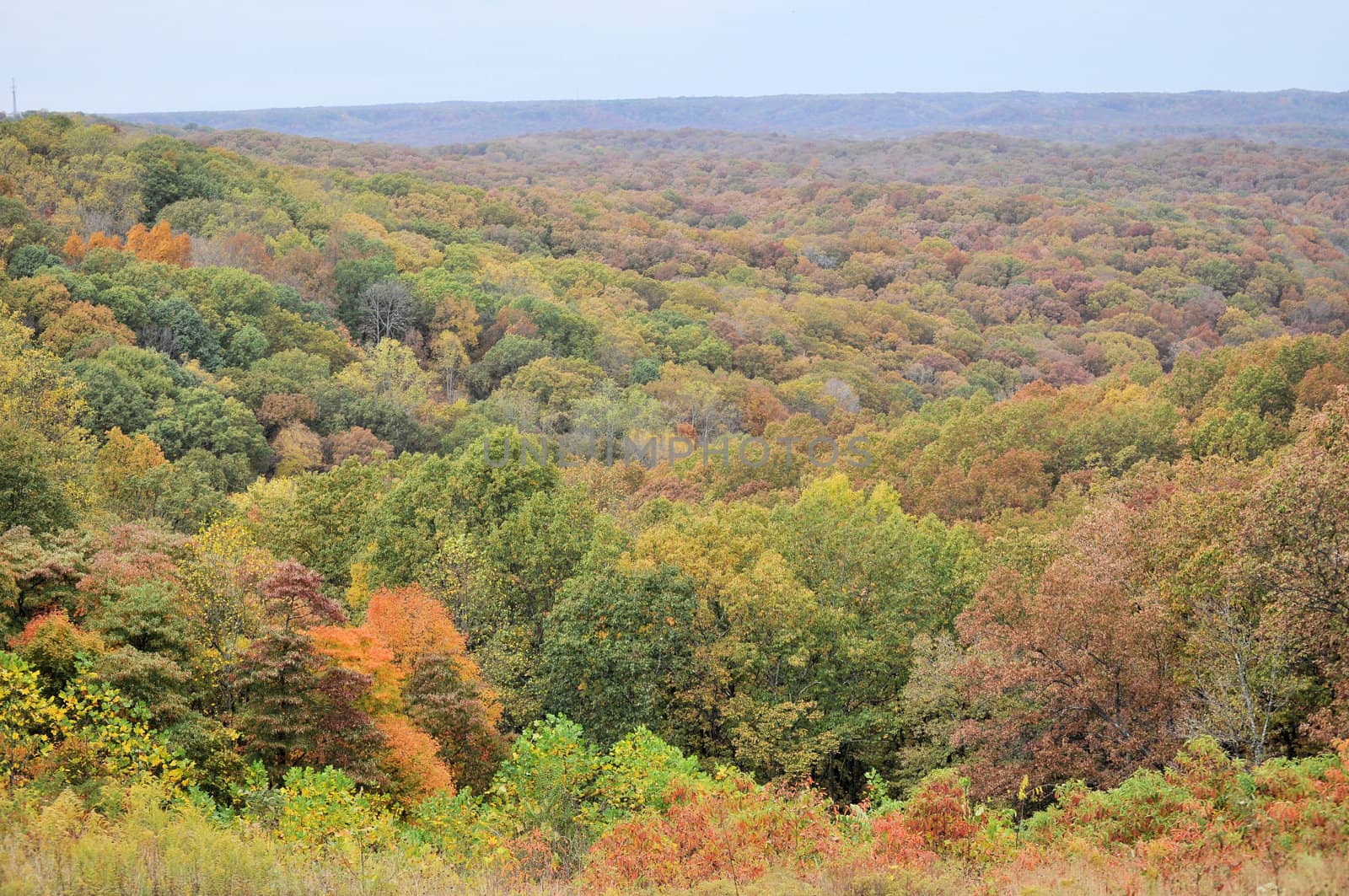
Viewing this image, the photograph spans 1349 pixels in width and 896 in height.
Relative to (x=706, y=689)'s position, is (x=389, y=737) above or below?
above

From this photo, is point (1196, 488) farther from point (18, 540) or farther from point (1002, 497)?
point (18, 540)

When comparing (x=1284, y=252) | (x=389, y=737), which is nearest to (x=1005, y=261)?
(x=1284, y=252)

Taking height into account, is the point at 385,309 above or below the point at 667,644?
above

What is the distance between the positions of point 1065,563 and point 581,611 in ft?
34.9

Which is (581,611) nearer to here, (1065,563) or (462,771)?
(462,771)

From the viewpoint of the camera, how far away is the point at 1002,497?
4394cm

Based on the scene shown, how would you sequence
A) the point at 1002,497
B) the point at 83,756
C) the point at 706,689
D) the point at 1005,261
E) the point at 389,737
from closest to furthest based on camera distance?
the point at 83,756, the point at 389,737, the point at 706,689, the point at 1002,497, the point at 1005,261

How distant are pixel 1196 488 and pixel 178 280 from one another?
7108cm

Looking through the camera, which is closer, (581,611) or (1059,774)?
(1059,774)

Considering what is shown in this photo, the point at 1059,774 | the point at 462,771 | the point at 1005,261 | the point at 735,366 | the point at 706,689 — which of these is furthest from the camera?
the point at 1005,261

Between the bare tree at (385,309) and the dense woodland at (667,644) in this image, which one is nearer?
the dense woodland at (667,644)

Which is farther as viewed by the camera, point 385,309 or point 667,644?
point 385,309

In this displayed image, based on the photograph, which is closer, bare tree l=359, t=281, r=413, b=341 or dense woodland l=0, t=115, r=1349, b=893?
dense woodland l=0, t=115, r=1349, b=893

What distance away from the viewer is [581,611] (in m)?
26.4
